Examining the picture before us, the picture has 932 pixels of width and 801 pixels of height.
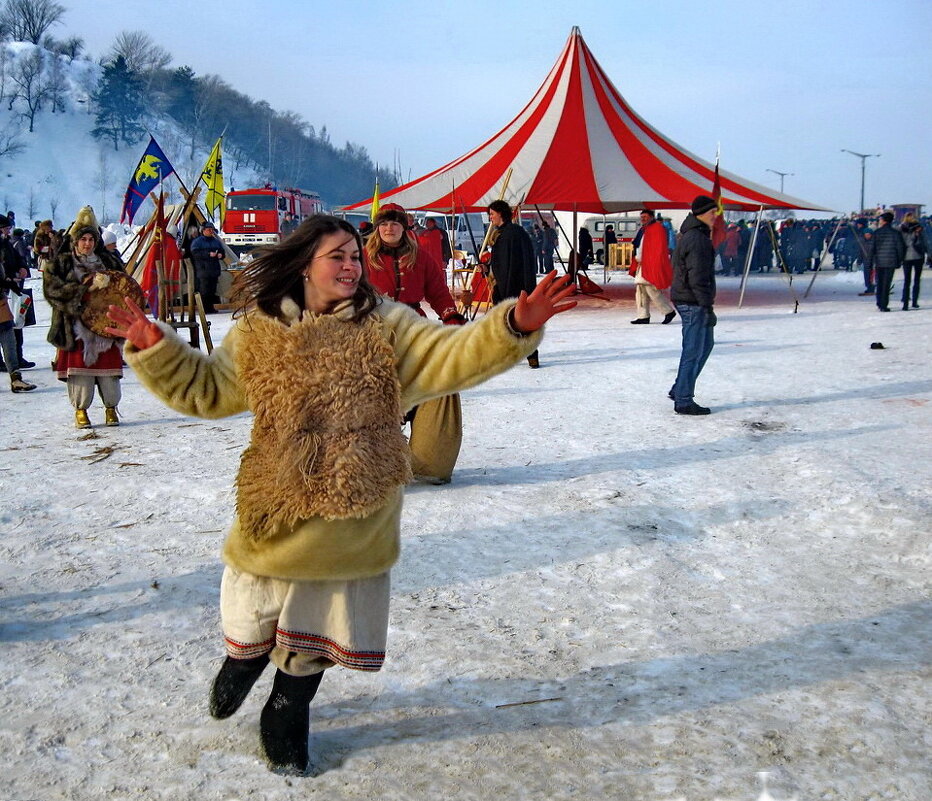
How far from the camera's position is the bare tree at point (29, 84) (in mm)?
82312

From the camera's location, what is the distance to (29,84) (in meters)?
82.4

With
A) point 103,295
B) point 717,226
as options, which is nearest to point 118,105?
point 717,226

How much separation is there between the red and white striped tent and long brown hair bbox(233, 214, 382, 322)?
41.3 feet

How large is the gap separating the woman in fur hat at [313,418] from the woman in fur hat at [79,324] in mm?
4530

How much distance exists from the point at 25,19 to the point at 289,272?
10467 centimetres

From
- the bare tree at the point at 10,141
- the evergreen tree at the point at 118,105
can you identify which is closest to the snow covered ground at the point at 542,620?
the bare tree at the point at 10,141

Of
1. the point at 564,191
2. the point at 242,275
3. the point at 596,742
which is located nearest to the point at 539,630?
the point at 596,742

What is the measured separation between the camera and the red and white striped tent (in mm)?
15477

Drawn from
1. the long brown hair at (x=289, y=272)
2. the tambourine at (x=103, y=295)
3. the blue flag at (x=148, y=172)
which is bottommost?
the tambourine at (x=103, y=295)

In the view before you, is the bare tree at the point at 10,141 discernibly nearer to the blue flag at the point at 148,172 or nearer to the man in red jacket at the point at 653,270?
the blue flag at the point at 148,172

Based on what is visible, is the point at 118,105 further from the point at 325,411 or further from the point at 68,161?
the point at 325,411

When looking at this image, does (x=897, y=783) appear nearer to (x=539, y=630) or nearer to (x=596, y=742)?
(x=596, y=742)

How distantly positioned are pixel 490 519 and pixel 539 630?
4.38 feet

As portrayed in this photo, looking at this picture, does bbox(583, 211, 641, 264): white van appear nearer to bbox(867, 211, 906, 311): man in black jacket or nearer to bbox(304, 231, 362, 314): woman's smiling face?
bbox(867, 211, 906, 311): man in black jacket
